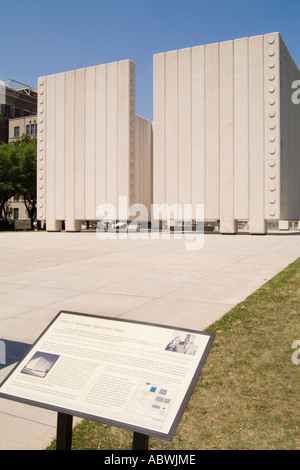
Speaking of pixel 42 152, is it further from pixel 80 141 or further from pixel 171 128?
pixel 171 128

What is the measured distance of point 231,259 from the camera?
14820 mm

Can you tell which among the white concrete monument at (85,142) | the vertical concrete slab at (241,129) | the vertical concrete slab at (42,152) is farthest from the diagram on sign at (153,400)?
the vertical concrete slab at (42,152)

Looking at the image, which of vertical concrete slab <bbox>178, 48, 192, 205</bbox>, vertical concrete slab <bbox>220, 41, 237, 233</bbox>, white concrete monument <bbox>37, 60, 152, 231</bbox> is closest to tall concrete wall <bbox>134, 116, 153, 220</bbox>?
white concrete monument <bbox>37, 60, 152, 231</bbox>

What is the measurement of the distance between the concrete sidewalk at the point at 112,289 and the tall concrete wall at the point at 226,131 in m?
14.4

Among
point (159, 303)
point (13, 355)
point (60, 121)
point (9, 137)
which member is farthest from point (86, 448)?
point (9, 137)

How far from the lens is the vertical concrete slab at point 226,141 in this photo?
1220 inches

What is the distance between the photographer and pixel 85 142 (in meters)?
35.5

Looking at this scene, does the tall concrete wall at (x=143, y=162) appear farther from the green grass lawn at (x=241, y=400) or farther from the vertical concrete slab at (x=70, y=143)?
the green grass lawn at (x=241, y=400)

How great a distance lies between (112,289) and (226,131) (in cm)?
2446

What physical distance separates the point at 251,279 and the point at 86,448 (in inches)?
312

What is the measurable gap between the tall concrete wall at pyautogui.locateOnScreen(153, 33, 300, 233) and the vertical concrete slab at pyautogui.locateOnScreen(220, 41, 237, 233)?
0.25 feet

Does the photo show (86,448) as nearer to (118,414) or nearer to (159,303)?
(118,414)

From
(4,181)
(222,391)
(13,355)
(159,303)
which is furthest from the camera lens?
(4,181)
